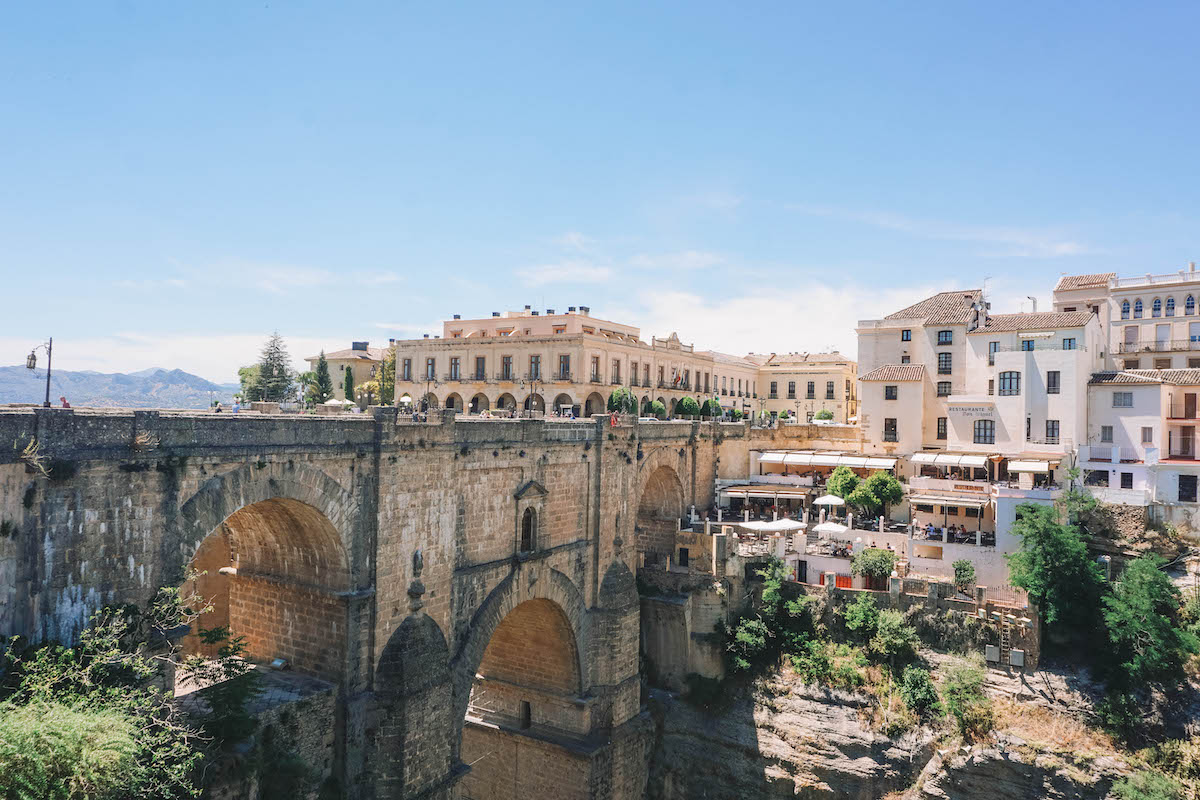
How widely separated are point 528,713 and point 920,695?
1276 centimetres

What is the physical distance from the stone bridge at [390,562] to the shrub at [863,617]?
7.88m

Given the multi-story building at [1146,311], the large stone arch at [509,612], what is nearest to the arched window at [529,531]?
the large stone arch at [509,612]

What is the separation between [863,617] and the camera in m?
27.7

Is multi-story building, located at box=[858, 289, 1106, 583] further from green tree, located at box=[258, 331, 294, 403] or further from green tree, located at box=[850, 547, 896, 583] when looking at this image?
green tree, located at box=[258, 331, 294, 403]

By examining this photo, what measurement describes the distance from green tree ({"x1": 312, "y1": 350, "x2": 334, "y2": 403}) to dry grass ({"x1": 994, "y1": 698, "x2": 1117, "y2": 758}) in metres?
53.8

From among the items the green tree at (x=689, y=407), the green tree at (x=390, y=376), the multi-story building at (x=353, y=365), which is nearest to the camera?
the green tree at (x=689, y=407)

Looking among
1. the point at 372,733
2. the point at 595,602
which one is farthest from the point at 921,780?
the point at 372,733

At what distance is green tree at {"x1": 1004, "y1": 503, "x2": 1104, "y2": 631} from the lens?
26344 mm

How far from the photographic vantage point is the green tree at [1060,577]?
26.3 m

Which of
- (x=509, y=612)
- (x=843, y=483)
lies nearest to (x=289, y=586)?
(x=509, y=612)

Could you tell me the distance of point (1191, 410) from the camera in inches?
1467

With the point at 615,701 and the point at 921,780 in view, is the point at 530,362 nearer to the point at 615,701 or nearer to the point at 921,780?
the point at 615,701

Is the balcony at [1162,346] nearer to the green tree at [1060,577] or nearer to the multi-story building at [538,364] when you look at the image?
the green tree at [1060,577]

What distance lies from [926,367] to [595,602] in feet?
79.0
